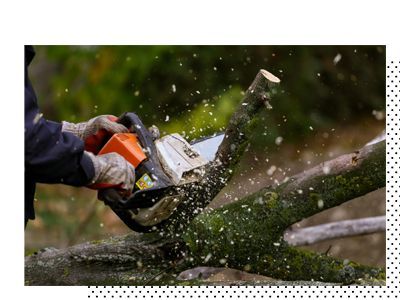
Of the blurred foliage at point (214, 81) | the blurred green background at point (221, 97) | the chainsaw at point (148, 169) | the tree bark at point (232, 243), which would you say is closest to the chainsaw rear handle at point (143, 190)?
the chainsaw at point (148, 169)

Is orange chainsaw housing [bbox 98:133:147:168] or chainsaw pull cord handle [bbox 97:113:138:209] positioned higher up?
orange chainsaw housing [bbox 98:133:147:168]

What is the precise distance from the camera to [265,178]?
6012mm

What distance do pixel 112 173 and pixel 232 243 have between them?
2.32ft

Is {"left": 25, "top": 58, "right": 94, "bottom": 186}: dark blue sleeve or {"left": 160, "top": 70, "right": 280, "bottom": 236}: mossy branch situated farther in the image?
{"left": 160, "top": 70, "right": 280, "bottom": 236}: mossy branch

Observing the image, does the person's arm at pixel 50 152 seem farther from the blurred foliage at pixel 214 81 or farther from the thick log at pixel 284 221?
the blurred foliage at pixel 214 81

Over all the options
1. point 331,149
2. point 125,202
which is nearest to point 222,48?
point 331,149

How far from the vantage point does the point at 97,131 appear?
8.62ft

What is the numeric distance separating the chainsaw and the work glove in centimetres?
3

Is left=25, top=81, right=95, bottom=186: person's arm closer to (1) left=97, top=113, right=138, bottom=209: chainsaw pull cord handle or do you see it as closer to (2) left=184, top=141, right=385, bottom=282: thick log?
(1) left=97, top=113, right=138, bottom=209: chainsaw pull cord handle

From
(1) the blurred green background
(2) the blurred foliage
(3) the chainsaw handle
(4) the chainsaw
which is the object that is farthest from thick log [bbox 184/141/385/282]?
(2) the blurred foliage

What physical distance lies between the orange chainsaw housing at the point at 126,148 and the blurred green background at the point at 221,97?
2550mm

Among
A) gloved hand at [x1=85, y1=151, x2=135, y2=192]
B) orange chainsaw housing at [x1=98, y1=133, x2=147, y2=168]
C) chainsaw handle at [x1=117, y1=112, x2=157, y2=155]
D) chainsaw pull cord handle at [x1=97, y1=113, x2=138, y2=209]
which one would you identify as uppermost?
chainsaw handle at [x1=117, y1=112, x2=157, y2=155]

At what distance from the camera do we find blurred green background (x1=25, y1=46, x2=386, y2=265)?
5672mm

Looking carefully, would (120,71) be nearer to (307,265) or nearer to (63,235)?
(63,235)
